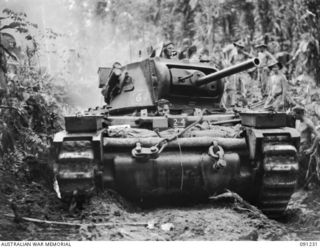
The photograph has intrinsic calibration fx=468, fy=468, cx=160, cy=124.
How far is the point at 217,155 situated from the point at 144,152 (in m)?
0.97

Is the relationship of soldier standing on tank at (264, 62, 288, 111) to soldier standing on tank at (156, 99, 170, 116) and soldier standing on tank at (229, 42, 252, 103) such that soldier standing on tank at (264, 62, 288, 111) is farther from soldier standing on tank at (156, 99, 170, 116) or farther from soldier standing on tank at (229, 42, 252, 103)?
soldier standing on tank at (156, 99, 170, 116)

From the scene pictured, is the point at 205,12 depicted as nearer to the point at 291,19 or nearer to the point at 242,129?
the point at 291,19

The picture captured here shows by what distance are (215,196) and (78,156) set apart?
1944mm

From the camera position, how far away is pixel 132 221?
5.60m

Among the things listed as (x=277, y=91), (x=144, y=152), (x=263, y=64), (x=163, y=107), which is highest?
(x=263, y=64)

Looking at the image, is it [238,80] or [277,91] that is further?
[238,80]

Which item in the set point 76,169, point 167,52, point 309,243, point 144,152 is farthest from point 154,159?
point 167,52

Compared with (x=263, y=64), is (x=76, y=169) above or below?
below

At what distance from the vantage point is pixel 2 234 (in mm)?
5051

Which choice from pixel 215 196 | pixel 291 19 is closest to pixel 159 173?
pixel 215 196

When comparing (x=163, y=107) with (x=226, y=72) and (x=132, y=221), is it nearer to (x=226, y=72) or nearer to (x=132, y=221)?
(x=226, y=72)

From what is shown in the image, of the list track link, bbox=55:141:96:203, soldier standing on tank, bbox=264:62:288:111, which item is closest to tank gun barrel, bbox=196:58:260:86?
soldier standing on tank, bbox=264:62:288:111

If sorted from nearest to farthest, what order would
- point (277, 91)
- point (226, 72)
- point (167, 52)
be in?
point (226, 72) < point (167, 52) < point (277, 91)

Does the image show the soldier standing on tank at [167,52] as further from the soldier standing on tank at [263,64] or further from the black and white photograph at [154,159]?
the soldier standing on tank at [263,64]
